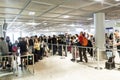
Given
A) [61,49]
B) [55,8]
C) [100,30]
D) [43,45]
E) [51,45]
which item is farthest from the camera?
[51,45]

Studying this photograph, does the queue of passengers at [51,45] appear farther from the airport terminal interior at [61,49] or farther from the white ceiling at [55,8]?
the white ceiling at [55,8]

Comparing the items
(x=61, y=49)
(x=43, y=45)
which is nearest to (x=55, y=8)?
(x=43, y=45)

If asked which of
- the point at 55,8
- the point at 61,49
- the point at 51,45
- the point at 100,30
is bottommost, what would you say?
the point at 61,49

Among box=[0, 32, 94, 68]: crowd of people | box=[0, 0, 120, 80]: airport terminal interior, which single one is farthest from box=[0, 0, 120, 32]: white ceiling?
box=[0, 32, 94, 68]: crowd of people

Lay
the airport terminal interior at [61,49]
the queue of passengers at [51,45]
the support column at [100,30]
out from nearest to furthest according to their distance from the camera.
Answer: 1. the airport terminal interior at [61,49]
2. the queue of passengers at [51,45]
3. the support column at [100,30]

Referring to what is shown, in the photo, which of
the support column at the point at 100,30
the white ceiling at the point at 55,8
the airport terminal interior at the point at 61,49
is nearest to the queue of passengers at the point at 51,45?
the airport terminal interior at the point at 61,49

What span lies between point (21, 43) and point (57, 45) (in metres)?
3.61

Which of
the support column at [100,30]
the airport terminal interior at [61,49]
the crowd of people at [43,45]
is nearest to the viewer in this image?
the airport terminal interior at [61,49]

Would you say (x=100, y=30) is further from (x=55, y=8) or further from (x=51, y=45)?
(x=51, y=45)

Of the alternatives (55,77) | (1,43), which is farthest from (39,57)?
(55,77)

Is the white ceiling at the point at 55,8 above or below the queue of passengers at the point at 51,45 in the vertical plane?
above

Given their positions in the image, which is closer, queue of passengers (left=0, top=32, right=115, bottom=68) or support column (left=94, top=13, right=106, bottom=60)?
queue of passengers (left=0, top=32, right=115, bottom=68)

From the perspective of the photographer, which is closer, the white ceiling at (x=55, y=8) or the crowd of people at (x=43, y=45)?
the white ceiling at (x=55, y=8)

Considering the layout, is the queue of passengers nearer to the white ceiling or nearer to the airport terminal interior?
the airport terminal interior
